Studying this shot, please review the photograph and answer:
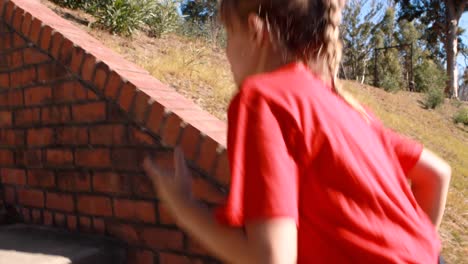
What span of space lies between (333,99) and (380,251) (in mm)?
302

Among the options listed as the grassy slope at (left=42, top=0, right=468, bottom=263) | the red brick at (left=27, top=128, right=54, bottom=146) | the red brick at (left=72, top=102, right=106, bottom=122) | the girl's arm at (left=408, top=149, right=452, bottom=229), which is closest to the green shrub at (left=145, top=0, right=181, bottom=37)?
the grassy slope at (left=42, top=0, right=468, bottom=263)

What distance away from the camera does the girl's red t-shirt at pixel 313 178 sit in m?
0.86

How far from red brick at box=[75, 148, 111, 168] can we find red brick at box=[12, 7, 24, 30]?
872 millimetres

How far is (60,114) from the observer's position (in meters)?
2.47

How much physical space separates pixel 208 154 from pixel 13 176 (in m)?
1.45

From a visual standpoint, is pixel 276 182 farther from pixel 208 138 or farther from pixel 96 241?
pixel 96 241

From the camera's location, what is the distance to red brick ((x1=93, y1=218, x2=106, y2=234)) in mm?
2291

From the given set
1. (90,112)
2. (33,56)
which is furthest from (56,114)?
(33,56)

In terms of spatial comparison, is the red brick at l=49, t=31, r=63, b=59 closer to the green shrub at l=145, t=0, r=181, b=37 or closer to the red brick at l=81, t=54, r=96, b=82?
the red brick at l=81, t=54, r=96, b=82

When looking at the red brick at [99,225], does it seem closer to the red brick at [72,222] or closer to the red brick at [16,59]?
the red brick at [72,222]

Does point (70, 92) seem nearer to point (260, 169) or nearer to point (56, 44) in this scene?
point (56, 44)

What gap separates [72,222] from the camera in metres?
2.44

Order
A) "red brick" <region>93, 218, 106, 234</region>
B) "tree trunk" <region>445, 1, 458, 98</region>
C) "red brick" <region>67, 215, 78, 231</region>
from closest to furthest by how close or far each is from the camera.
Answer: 1. "red brick" <region>93, 218, 106, 234</region>
2. "red brick" <region>67, 215, 78, 231</region>
3. "tree trunk" <region>445, 1, 458, 98</region>

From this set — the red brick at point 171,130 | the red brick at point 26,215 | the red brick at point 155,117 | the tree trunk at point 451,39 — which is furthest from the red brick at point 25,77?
the tree trunk at point 451,39
